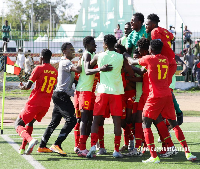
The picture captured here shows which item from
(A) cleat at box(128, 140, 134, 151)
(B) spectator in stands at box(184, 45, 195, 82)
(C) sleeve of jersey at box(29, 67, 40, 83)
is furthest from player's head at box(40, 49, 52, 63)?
(B) spectator in stands at box(184, 45, 195, 82)

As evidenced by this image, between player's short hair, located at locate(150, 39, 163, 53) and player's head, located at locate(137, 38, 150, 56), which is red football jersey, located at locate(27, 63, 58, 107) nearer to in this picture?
player's head, located at locate(137, 38, 150, 56)

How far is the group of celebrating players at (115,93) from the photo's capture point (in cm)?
759

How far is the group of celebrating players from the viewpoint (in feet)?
24.9

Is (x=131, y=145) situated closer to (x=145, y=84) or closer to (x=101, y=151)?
(x=101, y=151)

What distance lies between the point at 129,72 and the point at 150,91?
2.01ft

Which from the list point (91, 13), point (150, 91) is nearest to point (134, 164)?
point (150, 91)

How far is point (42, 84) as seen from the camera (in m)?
8.27

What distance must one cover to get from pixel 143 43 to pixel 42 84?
6.46 feet

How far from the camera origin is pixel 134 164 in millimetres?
7508

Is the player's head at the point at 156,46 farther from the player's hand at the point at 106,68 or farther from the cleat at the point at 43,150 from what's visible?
the cleat at the point at 43,150

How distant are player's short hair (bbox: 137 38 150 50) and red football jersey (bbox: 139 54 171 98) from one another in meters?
0.53

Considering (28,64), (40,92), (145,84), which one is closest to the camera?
(145,84)

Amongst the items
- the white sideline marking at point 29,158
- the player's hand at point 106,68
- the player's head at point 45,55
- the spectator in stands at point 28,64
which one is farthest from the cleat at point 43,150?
the spectator in stands at point 28,64

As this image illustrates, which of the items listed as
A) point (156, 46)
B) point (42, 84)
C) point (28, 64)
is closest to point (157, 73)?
point (156, 46)
